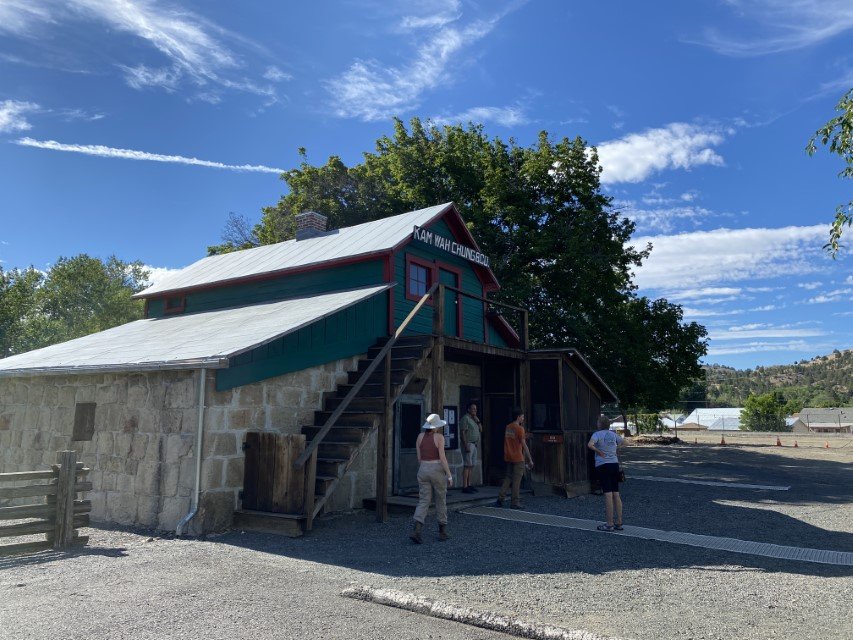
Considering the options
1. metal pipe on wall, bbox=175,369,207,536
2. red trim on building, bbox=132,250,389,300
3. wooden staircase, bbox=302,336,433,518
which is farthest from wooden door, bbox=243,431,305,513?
red trim on building, bbox=132,250,389,300

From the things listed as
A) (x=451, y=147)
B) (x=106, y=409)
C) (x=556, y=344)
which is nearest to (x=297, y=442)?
(x=106, y=409)

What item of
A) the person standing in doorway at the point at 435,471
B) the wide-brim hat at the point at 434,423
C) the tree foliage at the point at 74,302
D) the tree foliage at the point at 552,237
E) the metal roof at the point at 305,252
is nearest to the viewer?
the person standing in doorway at the point at 435,471

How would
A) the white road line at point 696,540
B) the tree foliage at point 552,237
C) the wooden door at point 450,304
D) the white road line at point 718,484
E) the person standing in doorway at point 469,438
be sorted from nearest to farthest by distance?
the white road line at point 696,540 → the person standing in doorway at point 469,438 → the wooden door at point 450,304 → the white road line at point 718,484 → the tree foliage at point 552,237

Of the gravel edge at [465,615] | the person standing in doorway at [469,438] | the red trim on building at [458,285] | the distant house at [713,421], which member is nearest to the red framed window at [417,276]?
the red trim on building at [458,285]

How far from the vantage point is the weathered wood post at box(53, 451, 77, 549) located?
8375mm

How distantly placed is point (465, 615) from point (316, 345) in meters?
6.87

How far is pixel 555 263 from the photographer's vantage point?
24375mm

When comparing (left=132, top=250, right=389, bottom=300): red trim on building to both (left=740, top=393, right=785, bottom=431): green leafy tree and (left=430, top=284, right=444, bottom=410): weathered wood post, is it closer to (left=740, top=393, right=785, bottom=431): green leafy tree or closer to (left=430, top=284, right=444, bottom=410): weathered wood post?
(left=430, top=284, right=444, bottom=410): weathered wood post

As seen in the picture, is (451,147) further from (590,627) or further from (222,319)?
(590,627)

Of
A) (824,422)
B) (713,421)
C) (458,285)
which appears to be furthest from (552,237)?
(824,422)

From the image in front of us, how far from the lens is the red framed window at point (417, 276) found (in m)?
14.8

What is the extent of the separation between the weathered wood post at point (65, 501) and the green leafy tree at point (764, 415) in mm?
66393

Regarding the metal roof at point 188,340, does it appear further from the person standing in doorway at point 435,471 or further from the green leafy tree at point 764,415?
the green leafy tree at point 764,415

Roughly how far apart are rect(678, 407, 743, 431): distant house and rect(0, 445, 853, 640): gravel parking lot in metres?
62.9
